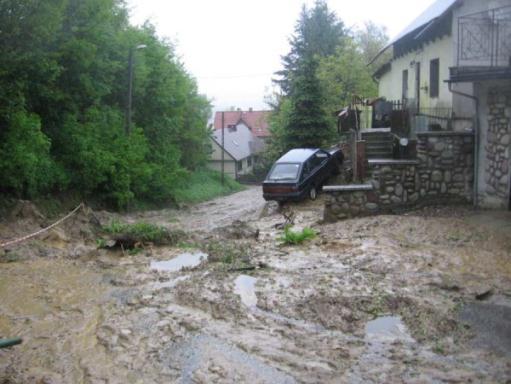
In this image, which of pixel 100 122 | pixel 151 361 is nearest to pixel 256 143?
pixel 100 122

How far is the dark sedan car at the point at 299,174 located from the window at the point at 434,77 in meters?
4.99

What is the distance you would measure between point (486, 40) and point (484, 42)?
8cm

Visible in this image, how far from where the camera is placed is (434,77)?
66.8 feet

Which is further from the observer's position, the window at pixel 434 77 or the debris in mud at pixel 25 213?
the window at pixel 434 77

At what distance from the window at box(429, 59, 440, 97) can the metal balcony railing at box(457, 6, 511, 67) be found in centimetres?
485

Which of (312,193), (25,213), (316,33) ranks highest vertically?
(316,33)

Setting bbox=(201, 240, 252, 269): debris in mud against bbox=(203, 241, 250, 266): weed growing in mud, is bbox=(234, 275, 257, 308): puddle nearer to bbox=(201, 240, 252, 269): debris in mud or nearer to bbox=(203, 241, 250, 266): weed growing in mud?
bbox=(201, 240, 252, 269): debris in mud

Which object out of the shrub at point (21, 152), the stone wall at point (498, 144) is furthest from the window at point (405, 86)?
the shrub at point (21, 152)

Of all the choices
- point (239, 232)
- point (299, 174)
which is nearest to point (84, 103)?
point (299, 174)

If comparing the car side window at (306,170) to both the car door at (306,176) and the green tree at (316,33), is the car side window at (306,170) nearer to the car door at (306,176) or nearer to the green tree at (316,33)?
the car door at (306,176)

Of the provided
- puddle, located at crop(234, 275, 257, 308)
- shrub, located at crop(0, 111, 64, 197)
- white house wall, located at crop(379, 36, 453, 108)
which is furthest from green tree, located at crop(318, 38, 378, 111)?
puddle, located at crop(234, 275, 257, 308)

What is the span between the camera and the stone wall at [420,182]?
52.3 feet

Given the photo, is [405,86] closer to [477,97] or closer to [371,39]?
[477,97]

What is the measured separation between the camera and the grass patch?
1386 inches
